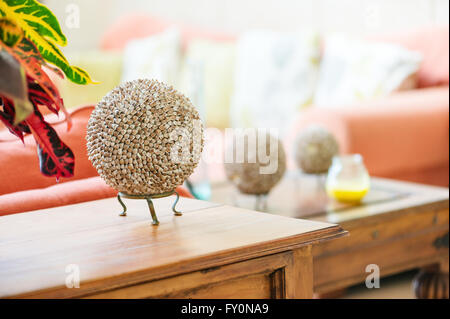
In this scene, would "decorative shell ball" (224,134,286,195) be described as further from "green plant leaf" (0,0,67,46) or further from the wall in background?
the wall in background

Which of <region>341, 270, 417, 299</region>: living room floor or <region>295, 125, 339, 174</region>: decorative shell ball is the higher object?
<region>295, 125, 339, 174</region>: decorative shell ball

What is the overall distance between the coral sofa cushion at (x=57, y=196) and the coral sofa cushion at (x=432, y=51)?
1.82m

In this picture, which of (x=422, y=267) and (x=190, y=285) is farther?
(x=422, y=267)

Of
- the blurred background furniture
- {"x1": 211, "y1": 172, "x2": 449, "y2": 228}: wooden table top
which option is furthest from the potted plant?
the blurred background furniture

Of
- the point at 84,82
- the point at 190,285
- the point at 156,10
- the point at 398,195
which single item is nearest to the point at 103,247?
the point at 190,285

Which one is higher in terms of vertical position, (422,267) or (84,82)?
(84,82)

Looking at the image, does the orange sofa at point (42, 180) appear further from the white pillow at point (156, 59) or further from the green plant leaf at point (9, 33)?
the white pillow at point (156, 59)

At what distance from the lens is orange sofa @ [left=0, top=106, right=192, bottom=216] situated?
877mm

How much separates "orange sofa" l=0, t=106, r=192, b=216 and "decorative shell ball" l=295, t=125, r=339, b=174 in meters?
0.82

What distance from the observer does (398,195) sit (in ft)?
5.23

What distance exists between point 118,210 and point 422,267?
1.10 m

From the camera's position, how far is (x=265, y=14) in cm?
356

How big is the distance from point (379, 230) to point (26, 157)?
34.9 inches
